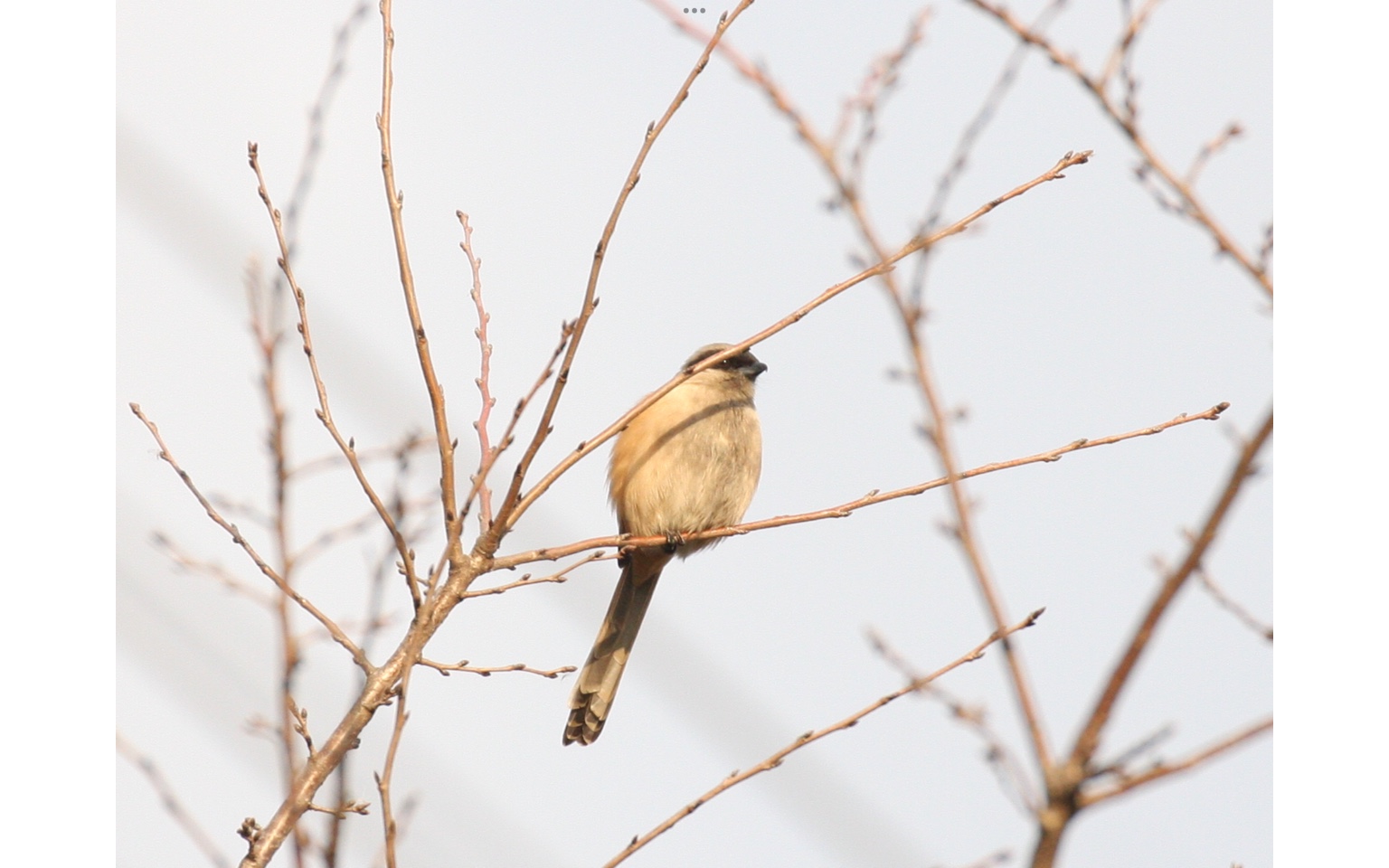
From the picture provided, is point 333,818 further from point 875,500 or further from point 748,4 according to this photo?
point 748,4

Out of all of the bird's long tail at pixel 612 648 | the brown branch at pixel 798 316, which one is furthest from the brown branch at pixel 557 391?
the bird's long tail at pixel 612 648

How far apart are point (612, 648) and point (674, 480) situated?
2.20 feet

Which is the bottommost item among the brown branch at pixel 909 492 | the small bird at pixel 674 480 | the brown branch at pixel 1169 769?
the brown branch at pixel 1169 769

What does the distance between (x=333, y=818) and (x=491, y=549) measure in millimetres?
663

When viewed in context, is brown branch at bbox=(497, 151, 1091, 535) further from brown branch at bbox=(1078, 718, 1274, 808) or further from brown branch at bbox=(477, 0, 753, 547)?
brown branch at bbox=(1078, 718, 1274, 808)

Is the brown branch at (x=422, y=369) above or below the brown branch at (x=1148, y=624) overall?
above

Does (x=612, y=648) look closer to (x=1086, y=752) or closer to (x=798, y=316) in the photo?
(x=798, y=316)

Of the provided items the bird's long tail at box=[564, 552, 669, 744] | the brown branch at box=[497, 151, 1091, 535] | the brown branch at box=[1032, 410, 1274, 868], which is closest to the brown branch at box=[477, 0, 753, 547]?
the brown branch at box=[497, 151, 1091, 535]

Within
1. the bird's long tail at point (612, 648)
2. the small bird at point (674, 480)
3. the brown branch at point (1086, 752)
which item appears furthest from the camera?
the small bird at point (674, 480)

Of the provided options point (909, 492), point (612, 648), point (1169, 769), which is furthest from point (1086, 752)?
point (612, 648)

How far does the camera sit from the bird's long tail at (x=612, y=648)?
468cm

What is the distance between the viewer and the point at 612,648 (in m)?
5.03

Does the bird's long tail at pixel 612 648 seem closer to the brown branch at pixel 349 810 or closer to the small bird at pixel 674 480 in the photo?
the small bird at pixel 674 480

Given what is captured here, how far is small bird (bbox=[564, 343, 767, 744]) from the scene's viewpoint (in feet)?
16.7
